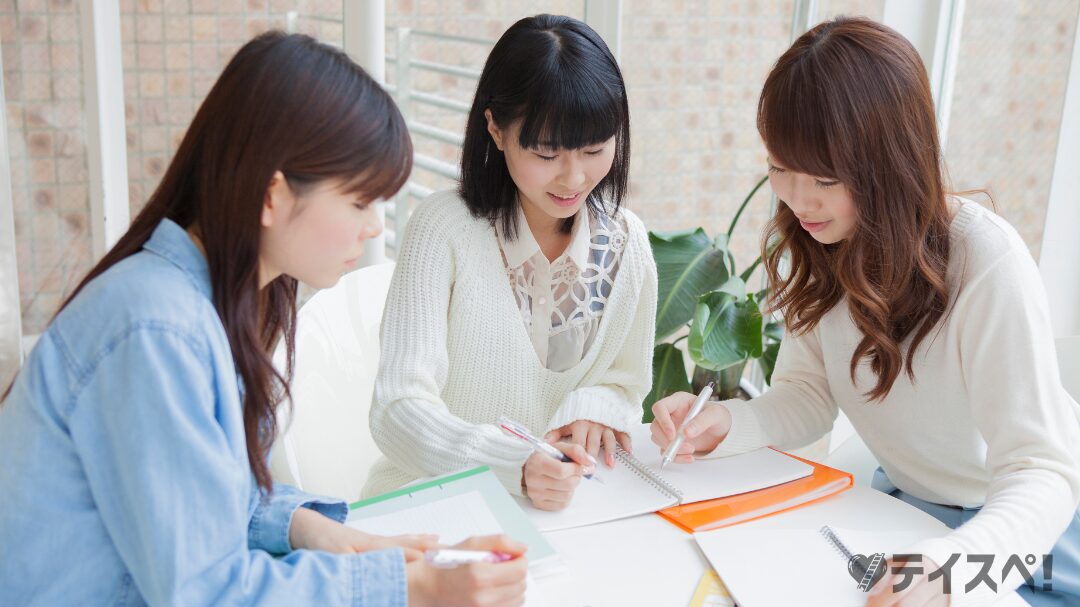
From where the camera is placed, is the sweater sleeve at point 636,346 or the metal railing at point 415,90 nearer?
the sweater sleeve at point 636,346

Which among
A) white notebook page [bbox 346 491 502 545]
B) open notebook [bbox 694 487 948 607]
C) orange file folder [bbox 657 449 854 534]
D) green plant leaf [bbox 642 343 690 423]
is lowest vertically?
green plant leaf [bbox 642 343 690 423]

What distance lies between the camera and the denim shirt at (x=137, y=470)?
81 centimetres

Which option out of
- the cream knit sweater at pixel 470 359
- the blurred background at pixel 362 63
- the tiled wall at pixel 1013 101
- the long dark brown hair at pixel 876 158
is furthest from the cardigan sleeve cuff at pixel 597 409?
the tiled wall at pixel 1013 101

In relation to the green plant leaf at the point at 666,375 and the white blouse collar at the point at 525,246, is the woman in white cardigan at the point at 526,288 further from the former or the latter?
the green plant leaf at the point at 666,375

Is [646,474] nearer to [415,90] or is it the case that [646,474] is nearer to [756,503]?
[756,503]

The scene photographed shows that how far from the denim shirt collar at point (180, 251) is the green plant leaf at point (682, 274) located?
4.33ft

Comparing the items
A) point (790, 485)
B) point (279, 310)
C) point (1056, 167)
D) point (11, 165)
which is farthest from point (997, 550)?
point (11, 165)

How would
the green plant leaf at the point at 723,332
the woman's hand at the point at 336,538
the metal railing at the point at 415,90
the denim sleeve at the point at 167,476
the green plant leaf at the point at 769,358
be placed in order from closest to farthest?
the denim sleeve at the point at 167,476 < the woman's hand at the point at 336,538 < the green plant leaf at the point at 723,332 < the green plant leaf at the point at 769,358 < the metal railing at the point at 415,90

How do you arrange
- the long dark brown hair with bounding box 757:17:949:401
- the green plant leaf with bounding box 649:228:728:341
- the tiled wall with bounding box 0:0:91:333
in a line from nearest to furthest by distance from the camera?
the long dark brown hair with bounding box 757:17:949:401, the green plant leaf with bounding box 649:228:728:341, the tiled wall with bounding box 0:0:91:333

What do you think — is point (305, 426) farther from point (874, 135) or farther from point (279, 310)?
point (874, 135)

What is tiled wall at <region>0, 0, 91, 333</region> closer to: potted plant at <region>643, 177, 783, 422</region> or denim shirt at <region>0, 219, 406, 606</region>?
potted plant at <region>643, 177, 783, 422</region>

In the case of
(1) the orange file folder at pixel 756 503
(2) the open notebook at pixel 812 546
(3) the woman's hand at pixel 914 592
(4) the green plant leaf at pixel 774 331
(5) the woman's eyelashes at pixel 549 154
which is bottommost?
(4) the green plant leaf at pixel 774 331

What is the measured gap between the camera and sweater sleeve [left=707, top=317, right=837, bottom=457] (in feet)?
4.60

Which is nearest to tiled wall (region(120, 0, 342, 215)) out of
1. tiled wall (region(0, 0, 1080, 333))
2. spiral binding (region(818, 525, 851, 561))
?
tiled wall (region(0, 0, 1080, 333))
